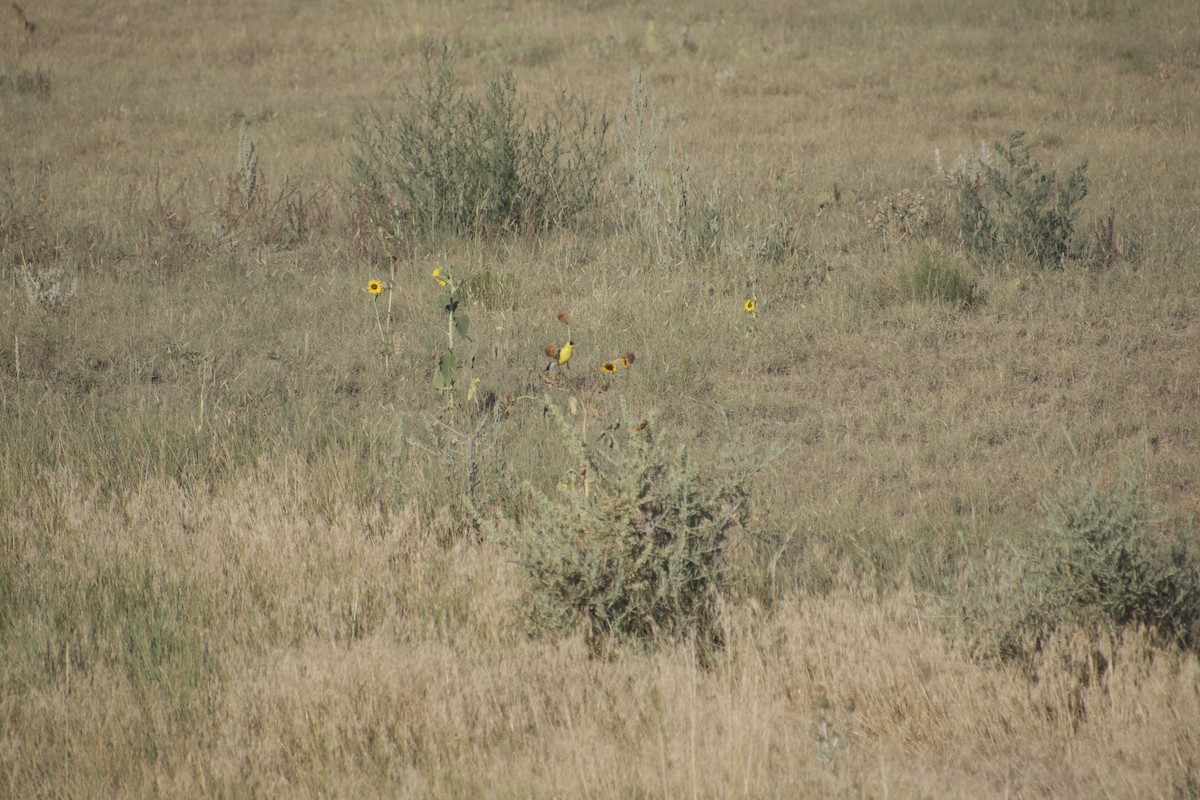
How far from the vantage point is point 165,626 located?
3137 millimetres

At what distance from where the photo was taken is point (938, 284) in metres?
5.84

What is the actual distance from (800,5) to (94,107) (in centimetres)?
1108

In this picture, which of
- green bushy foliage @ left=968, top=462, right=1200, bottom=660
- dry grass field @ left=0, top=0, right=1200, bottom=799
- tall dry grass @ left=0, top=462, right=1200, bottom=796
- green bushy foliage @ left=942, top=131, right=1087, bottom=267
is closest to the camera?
tall dry grass @ left=0, top=462, right=1200, bottom=796

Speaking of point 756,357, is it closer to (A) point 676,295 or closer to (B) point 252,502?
(A) point 676,295

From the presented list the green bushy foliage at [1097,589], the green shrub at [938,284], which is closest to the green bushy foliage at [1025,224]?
the green shrub at [938,284]

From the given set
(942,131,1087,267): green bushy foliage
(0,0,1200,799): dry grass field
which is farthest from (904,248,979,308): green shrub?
(942,131,1087,267): green bushy foliage

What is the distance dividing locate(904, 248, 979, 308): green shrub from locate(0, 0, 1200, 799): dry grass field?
2cm

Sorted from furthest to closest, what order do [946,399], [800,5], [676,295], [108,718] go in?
[800,5]
[676,295]
[946,399]
[108,718]

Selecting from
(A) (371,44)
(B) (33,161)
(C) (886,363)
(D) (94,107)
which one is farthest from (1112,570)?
(A) (371,44)

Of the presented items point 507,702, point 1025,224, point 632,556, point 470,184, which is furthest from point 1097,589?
point 470,184

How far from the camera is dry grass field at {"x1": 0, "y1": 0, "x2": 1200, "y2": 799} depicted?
260 cm

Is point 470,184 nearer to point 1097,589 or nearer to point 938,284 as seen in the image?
point 938,284

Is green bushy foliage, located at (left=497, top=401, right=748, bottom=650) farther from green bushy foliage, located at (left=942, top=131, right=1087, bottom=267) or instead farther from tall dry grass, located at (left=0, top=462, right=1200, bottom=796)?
green bushy foliage, located at (left=942, top=131, right=1087, bottom=267)

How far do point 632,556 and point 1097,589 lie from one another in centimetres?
131
